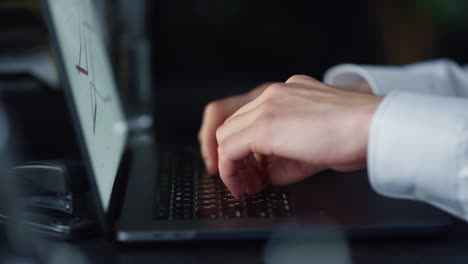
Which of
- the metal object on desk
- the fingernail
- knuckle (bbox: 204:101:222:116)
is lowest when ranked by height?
the fingernail

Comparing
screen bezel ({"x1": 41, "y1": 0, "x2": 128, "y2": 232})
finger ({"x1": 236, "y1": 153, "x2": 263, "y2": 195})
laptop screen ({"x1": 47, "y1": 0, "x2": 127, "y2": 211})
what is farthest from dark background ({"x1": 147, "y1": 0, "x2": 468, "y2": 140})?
screen bezel ({"x1": 41, "y1": 0, "x2": 128, "y2": 232})

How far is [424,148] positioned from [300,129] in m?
0.15

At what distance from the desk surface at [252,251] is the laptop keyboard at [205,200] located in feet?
0.15

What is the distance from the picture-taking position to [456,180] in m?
0.57

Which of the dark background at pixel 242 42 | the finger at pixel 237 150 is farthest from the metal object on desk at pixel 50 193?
the dark background at pixel 242 42

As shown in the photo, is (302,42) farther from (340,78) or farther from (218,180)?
(218,180)

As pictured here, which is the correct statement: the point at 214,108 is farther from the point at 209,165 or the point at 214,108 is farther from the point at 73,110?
the point at 73,110

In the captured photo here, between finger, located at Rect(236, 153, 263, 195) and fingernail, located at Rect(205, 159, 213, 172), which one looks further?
fingernail, located at Rect(205, 159, 213, 172)

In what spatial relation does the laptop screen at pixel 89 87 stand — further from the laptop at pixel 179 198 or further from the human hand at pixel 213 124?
the human hand at pixel 213 124

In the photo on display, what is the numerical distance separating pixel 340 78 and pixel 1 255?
2.30ft

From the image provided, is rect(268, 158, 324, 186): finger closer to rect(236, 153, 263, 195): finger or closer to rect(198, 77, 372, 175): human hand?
rect(236, 153, 263, 195): finger

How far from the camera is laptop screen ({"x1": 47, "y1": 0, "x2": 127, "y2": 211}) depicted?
0.58 m

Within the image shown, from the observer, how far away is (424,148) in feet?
1.89

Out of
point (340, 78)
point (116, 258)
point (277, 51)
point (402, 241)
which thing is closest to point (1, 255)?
point (116, 258)
